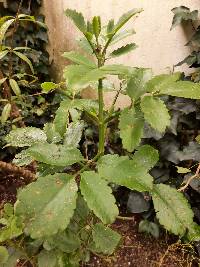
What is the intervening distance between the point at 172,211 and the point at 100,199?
0.24m

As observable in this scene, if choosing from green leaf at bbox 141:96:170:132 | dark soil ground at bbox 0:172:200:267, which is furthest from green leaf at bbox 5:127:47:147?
dark soil ground at bbox 0:172:200:267

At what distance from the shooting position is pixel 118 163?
745mm

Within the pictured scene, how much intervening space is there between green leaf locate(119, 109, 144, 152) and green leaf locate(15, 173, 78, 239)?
163mm

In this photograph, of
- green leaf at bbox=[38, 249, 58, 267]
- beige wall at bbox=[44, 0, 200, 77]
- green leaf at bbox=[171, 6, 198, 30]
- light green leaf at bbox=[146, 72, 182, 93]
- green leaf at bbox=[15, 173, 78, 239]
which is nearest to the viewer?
green leaf at bbox=[15, 173, 78, 239]

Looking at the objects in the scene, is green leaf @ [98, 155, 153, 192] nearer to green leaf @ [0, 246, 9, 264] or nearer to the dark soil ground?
green leaf @ [0, 246, 9, 264]

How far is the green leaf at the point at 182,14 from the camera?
6.26 feet

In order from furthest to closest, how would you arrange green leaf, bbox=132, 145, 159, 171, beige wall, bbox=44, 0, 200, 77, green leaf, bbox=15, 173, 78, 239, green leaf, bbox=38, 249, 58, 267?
1. beige wall, bbox=44, 0, 200, 77
2. green leaf, bbox=38, 249, 58, 267
3. green leaf, bbox=132, 145, 159, 171
4. green leaf, bbox=15, 173, 78, 239

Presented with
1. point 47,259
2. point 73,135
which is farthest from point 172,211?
point 47,259

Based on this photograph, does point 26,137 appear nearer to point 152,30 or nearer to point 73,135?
Result: point 73,135

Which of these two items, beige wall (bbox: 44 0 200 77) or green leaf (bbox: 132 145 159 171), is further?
beige wall (bbox: 44 0 200 77)

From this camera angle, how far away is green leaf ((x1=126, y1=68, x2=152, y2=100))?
787 mm

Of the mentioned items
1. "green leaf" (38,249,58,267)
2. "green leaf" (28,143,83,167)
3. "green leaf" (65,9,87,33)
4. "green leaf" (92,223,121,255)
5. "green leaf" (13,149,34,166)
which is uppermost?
"green leaf" (65,9,87,33)

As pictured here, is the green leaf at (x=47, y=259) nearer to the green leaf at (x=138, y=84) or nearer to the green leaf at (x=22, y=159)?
the green leaf at (x=22, y=159)

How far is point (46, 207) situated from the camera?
2.17 feet
